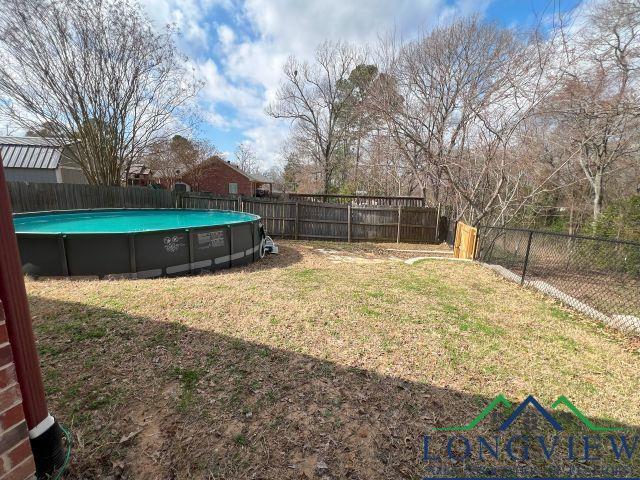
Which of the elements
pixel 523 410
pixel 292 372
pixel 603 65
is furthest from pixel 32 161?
pixel 603 65

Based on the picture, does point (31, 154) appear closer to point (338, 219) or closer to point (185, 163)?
point (185, 163)

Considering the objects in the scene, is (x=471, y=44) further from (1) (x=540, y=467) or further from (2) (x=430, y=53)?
(1) (x=540, y=467)

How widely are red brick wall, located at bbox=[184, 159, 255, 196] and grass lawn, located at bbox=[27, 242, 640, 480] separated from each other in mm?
27246

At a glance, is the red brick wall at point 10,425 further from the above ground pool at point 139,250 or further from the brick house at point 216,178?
the brick house at point 216,178

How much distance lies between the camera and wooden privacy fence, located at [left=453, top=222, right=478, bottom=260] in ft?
28.0

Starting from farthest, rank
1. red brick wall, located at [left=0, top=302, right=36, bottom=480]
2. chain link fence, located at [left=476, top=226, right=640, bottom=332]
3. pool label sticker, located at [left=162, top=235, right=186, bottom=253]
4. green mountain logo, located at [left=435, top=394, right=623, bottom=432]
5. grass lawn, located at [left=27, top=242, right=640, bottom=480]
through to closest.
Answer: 1. chain link fence, located at [left=476, top=226, right=640, bottom=332]
2. pool label sticker, located at [left=162, top=235, right=186, bottom=253]
3. green mountain logo, located at [left=435, top=394, right=623, bottom=432]
4. grass lawn, located at [left=27, top=242, right=640, bottom=480]
5. red brick wall, located at [left=0, top=302, right=36, bottom=480]

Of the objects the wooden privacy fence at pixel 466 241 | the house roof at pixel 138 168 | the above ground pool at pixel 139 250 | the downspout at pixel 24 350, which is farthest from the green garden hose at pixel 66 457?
the house roof at pixel 138 168

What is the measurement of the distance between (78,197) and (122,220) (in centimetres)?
347

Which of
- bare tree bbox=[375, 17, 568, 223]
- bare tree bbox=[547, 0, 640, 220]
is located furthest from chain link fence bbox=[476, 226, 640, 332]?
bare tree bbox=[547, 0, 640, 220]

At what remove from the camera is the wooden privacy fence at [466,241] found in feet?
28.0

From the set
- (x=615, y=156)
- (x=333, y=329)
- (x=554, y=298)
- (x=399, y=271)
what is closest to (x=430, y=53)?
(x=615, y=156)

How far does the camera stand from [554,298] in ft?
17.1

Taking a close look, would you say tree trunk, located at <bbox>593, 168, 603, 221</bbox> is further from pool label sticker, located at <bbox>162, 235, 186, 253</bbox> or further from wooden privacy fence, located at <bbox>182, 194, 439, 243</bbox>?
pool label sticker, located at <bbox>162, 235, 186, 253</bbox>

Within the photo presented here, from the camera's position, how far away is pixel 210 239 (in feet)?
21.4
